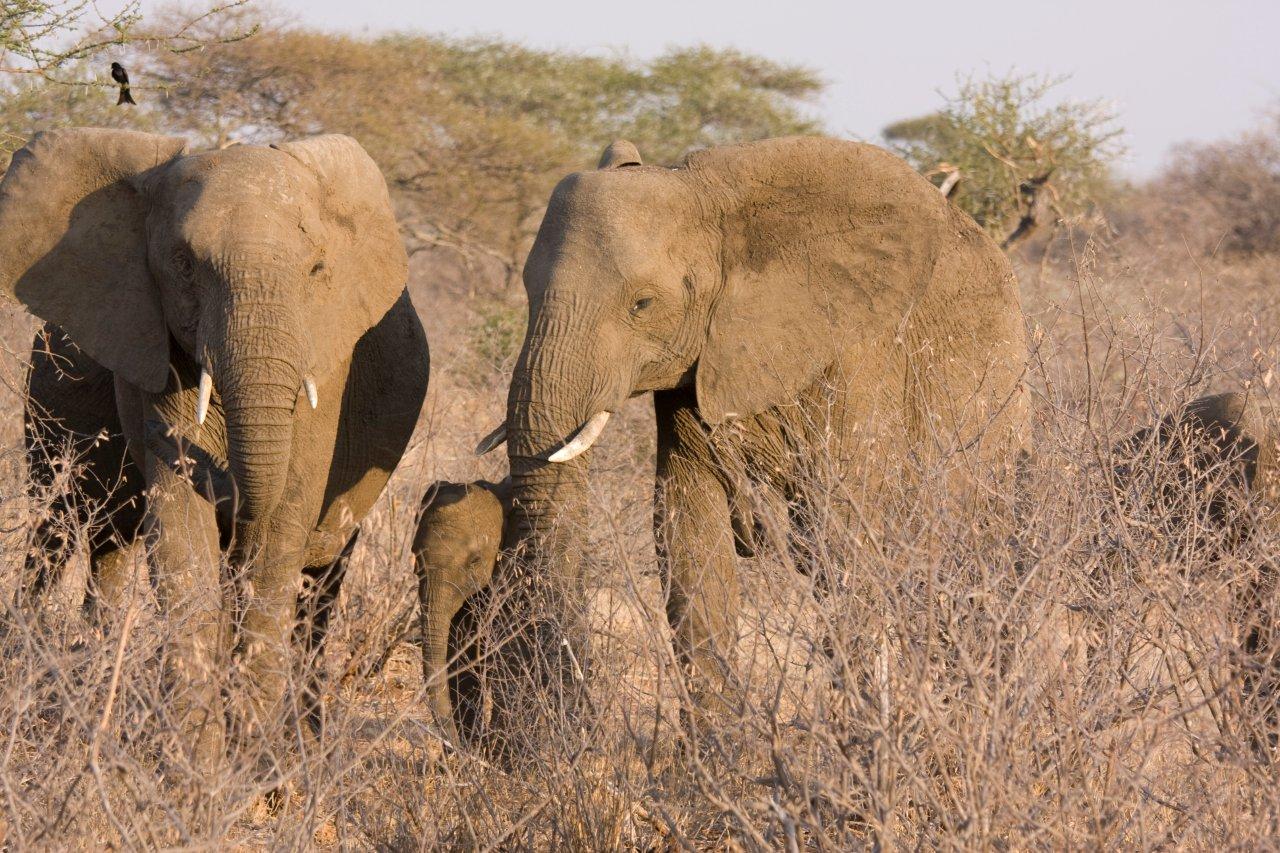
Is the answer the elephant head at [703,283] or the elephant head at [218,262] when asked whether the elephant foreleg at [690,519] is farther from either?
the elephant head at [218,262]

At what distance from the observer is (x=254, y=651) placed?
3.26 m

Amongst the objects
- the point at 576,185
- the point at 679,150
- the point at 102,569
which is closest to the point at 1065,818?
the point at 576,185

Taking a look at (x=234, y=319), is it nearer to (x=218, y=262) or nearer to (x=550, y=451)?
(x=218, y=262)

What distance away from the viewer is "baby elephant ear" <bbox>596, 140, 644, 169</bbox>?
5602mm

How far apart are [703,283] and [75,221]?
6.62 ft

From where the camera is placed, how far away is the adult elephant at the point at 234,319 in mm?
5055

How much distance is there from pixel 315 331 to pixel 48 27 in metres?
2.10

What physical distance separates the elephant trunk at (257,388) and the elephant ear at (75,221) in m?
0.64

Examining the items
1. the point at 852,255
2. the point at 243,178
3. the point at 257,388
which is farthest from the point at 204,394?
the point at 852,255

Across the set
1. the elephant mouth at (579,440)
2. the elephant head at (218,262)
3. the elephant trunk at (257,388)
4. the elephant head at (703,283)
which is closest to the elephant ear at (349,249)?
the elephant head at (218,262)

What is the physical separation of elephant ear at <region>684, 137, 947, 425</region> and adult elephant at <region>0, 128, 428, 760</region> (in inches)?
45.0

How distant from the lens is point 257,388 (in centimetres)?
501

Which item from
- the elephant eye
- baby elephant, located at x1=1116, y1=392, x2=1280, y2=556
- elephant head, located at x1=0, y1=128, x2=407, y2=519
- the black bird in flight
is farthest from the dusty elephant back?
the black bird in flight

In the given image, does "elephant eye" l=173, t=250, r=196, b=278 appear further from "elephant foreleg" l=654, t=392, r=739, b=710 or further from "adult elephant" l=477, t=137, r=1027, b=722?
"elephant foreleg" l=654, t=392, r=739, b=710
